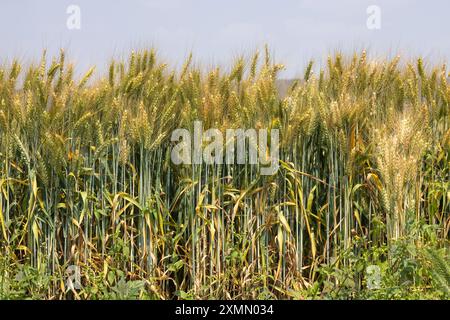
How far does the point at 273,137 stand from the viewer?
473cm

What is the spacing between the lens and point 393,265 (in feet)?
14.5

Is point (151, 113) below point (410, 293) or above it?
above

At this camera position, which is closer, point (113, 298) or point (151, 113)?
point (113, 298)

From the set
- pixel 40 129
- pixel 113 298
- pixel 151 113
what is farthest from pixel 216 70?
pixel 113 298

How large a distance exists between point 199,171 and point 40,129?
3.21ft

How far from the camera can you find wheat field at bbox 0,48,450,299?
4.63m

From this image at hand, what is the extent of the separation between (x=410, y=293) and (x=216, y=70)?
1781mm

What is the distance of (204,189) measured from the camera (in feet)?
15.3

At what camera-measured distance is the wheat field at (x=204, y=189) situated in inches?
182
